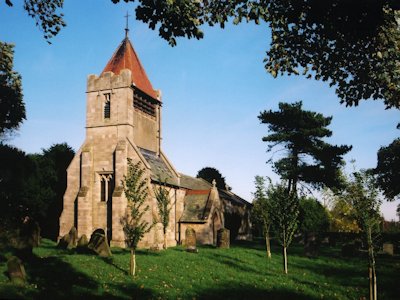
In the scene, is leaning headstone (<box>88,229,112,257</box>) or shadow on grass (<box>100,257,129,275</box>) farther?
leaning headstone (<box>88,229,112,257</box>)

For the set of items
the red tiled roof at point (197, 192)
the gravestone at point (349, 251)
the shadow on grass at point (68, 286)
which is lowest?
the gravestone at point (349, 251)

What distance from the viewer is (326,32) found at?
25.7 feet

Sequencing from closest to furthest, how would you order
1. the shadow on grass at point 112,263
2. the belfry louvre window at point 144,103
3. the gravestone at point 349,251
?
the shadow on grass at point 112,263, the gravestone at point 349,251, the belfry louvre window at point 144,103

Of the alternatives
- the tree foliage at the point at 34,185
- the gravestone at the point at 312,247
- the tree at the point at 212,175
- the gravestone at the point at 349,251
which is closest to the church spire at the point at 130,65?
the tree foliage at the point at 34,185

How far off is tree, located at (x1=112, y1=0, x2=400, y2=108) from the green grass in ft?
23.3

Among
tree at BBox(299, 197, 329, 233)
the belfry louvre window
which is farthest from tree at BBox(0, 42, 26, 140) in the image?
tree at BBox(299, 197, 329, 233)

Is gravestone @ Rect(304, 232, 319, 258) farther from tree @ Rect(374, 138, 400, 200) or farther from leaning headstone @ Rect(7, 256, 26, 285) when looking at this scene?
tree @ Rect(374, 138, 400, 200)

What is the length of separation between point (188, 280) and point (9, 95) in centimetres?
2828

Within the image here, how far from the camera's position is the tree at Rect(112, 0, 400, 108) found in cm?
659

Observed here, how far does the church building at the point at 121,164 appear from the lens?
28.3m

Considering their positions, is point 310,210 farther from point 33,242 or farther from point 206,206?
point 33,242

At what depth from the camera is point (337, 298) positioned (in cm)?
1202

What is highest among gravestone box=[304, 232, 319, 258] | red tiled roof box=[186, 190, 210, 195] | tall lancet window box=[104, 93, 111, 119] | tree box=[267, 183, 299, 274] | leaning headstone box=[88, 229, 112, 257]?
tall lancet window box=[104, 93, 111, 119]

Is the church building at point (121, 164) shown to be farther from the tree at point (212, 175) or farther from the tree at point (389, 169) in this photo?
the tree at point (212, 175)
